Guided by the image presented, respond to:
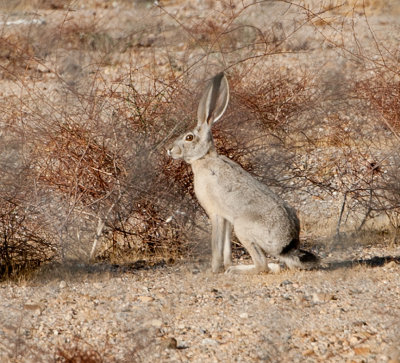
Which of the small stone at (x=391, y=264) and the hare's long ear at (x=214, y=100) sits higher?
the hare's long ear at (x=214, y=100)

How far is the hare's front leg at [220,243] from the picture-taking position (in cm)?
554

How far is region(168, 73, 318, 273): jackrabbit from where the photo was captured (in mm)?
5344

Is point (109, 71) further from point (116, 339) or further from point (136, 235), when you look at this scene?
point (116, 339)

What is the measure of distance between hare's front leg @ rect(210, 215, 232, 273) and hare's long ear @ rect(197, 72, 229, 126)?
0.67m

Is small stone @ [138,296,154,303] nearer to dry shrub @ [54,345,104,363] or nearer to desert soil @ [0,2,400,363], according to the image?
desert soil @ [0,2,400,363]

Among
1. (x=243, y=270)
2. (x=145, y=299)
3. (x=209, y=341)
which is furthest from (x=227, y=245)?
(x=209, y=341)

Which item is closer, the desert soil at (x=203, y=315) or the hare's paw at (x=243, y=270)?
the desert soil at (x=203, y=315)

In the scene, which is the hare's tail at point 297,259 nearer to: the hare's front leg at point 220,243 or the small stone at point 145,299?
the hare's front leg at point 220,243

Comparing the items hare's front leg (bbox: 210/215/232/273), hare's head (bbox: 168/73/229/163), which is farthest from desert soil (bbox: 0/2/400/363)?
hare's head (bbox: 168/73/229/163)

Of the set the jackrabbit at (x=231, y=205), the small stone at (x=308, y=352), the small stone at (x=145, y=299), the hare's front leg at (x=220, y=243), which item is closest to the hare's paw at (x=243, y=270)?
the jackrabbit at (x=231, y=205)

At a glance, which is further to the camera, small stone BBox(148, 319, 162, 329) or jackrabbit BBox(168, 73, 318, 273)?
jackrabbit BBox(168, 73, 318, 273)

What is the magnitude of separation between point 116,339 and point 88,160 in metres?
1.94

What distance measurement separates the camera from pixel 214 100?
18.3 feet

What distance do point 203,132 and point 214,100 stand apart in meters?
0.22
